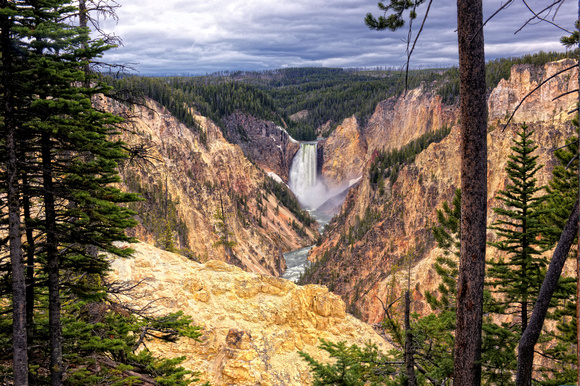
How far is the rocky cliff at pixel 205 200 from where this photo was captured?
47750mm

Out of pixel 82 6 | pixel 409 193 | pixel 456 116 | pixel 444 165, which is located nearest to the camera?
pixel 82 6

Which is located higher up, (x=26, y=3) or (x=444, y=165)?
(x=26, y=3)

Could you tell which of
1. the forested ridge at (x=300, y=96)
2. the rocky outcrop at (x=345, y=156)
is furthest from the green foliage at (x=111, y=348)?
the rocky outcrop at (x=345, y=156)

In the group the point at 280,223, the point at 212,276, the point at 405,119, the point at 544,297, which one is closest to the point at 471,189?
the point at 544,297

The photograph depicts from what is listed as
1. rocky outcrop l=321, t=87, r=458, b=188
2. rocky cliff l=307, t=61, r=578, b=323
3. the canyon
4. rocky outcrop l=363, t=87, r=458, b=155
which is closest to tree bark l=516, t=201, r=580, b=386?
the canyon

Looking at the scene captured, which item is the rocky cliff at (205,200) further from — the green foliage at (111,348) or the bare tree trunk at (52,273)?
the bare tree trunk at (52,273)

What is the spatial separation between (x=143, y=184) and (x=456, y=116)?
67.3 m

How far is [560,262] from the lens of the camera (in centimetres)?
411

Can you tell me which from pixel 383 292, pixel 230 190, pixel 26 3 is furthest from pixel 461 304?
pixel 230 190

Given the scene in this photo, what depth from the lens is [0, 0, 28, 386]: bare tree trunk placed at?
524 cm

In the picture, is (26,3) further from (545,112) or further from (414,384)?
(545,112)

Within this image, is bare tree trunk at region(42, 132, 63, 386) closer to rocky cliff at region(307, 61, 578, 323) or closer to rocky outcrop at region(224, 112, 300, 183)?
rocky cliff at region(307, 61, 578, 323)

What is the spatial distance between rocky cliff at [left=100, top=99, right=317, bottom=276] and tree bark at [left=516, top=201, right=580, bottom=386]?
31.0 m

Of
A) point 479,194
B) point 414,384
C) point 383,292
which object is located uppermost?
point 479,194
